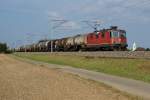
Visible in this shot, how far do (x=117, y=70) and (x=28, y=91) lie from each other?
51.3ft

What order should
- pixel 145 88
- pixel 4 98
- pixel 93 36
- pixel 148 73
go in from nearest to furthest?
1. pixel 4 98
2. pixel 145 88
3. pixel 148 73
4. pixel 93 36

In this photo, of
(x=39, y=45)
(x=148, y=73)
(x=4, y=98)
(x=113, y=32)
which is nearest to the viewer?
(x=4, y=98)

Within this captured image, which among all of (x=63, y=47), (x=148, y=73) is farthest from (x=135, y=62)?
(x=63, y=47)

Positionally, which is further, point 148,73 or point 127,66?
point 127,66

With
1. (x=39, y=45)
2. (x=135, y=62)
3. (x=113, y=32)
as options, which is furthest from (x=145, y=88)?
(x=39, y=45)

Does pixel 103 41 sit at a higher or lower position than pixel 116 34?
lower

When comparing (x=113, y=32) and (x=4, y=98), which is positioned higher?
(x=113, y=32)

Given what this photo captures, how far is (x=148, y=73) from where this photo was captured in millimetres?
28297

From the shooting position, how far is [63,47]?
80938 mm

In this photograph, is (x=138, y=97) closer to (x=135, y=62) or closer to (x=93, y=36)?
(x=135, y=62)

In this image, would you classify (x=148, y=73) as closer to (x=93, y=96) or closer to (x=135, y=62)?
(x=135, y=62)

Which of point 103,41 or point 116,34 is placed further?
point 103,41

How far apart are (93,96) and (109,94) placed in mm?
1015

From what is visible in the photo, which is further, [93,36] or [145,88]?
[93,36]
